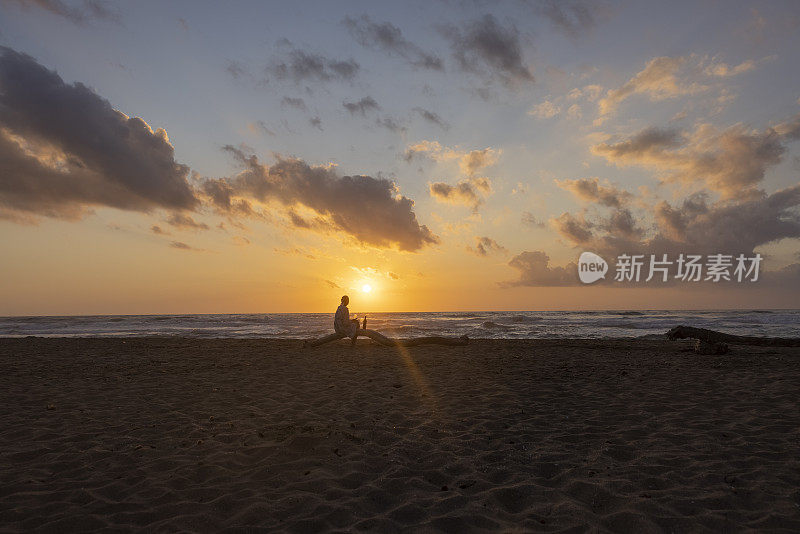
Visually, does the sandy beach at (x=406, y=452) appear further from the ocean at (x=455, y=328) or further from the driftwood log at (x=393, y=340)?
the ocean at (x=455, y=328)

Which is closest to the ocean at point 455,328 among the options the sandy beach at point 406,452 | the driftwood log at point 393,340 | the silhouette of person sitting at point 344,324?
the driftwood log at point 393,340

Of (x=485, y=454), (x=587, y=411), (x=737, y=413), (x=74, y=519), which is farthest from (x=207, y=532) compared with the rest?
(x=737, y=413)

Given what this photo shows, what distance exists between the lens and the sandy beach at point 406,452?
4.07 m

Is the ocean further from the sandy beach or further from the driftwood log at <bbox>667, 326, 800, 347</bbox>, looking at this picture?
the sandy beach

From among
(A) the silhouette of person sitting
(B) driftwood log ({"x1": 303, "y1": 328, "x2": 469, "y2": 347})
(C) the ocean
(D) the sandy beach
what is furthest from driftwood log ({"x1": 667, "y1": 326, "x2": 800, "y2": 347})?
(A) the silhouette of person sitting

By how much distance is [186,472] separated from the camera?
5121mm

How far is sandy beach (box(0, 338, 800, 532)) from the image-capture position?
4070 millimetres

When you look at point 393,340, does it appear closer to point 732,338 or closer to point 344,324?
point 344,324

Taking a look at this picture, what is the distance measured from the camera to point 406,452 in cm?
573

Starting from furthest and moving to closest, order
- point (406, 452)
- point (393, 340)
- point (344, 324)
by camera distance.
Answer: point (393, 340) < point (344, 324) < point (406, 452)

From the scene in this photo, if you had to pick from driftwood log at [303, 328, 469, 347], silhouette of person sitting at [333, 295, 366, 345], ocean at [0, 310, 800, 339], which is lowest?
ocean at [0, 310, 800, 339]

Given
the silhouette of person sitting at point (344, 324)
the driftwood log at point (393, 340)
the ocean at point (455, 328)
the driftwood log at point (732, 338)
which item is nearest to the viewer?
the driftwood log at point (732, 338)

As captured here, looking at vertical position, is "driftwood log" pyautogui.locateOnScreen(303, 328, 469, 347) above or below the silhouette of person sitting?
below

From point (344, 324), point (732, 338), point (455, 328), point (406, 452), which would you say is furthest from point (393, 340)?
point (455, 328)
